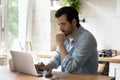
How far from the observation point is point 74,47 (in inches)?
91.6

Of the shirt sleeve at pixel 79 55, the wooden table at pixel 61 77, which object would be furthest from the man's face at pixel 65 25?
the wooden table at pixel 61 77

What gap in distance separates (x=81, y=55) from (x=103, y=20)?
6.68 feet

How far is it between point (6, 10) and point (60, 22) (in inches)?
69.9

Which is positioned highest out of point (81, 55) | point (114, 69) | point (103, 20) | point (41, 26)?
point (103, 20)

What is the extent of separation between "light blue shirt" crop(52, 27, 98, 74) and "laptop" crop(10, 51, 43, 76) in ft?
0.88

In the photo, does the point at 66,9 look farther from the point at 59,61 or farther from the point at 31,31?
the point at 31,31

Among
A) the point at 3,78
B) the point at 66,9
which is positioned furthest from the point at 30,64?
the point at 66,9

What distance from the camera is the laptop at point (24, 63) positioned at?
82.5 inches

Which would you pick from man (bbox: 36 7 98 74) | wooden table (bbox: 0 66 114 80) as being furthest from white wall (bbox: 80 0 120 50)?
wooden table (bbox: 0 66 114 80)

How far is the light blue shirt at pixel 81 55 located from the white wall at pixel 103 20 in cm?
174

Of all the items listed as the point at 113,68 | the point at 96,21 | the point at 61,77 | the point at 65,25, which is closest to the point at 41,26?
the point at 96,21

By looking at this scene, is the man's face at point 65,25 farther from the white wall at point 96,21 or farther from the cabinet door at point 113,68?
the white wall at point 96,21

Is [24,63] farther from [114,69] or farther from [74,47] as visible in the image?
[114,69]

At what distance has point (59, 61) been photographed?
2.51 meters
